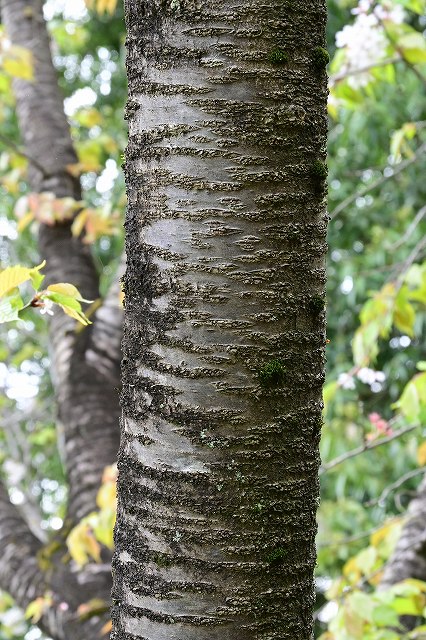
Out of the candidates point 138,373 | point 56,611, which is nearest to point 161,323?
point 138,373

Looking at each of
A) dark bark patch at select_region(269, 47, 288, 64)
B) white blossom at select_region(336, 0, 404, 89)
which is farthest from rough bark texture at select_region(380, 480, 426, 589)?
dark bark patch at select_region(269, 47, 288, 64)

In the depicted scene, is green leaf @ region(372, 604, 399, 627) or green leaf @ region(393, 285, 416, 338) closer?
green leaf @ region(372, 604, 399, 627)

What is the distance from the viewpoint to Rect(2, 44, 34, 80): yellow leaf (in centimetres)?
204

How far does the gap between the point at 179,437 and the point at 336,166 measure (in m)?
3.59

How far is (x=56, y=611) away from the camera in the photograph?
5.39 ft

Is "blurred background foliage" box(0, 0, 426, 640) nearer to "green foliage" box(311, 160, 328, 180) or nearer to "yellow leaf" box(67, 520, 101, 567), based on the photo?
"yellow leaf" box(67, 520, 101, 567)

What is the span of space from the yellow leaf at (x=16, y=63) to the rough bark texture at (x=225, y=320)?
1562 millimetres

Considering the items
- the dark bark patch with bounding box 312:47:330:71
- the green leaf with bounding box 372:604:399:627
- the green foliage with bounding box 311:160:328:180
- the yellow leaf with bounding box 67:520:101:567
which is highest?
the dark bark patch with bounding box 312:47:330:71

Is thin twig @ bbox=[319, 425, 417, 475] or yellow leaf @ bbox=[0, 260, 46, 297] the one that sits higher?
yellow leaf @ bbox=[0, 260, 46, 297]

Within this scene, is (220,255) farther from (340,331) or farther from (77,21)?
(77,21)

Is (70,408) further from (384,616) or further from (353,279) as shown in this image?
(353,279)

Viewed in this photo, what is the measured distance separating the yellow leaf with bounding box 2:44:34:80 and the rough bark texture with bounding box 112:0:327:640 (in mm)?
1562

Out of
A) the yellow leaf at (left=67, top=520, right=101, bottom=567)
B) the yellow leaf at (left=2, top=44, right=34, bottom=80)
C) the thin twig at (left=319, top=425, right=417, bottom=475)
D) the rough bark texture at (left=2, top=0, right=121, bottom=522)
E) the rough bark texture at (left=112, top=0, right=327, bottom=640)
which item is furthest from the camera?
the yellow leaf at (left=2, top=44, right=34, bottom=80)

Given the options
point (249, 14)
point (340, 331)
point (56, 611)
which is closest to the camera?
point (249, 14)
